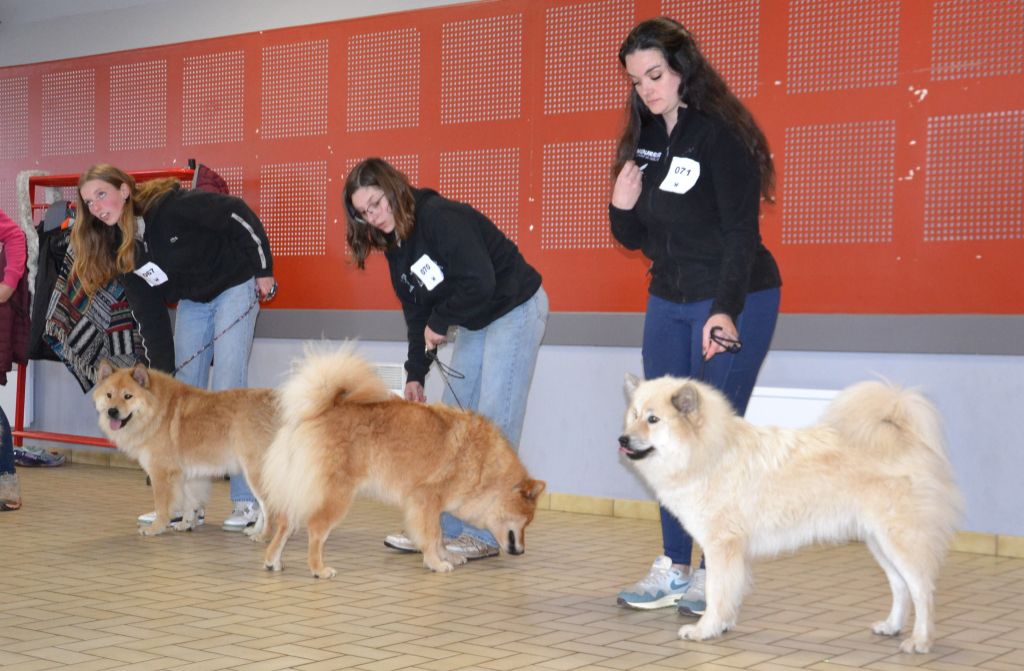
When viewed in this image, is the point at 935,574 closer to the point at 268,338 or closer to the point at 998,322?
the point at 998,322

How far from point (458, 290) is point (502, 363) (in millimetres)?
396

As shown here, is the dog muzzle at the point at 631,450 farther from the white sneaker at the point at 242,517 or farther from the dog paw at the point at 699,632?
the white sneaker at the point at 242,517

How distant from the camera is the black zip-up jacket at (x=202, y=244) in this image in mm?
5000

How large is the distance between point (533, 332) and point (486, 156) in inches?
79.0

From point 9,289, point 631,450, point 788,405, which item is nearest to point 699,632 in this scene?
point 631,450

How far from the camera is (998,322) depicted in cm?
471

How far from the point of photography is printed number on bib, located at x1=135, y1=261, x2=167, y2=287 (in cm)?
500

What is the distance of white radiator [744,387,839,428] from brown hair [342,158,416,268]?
1.88 metres

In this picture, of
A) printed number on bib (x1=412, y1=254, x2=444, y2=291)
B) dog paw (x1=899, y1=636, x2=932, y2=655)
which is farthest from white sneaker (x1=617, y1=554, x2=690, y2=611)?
printed number on bib (x1=412, y1=254, x2=444, y2=291)

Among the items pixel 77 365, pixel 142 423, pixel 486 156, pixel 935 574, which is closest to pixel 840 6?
pixel 486 156

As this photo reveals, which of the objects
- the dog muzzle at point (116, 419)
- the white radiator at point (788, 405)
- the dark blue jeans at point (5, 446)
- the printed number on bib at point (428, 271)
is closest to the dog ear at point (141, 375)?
the dog muzzle at point (116, 419)

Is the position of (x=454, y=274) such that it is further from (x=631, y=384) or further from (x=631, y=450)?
(x=631, y=450)

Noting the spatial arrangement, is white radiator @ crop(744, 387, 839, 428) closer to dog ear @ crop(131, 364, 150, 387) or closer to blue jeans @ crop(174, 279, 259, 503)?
blue jeans @ crop(174, 279, 259, 503)

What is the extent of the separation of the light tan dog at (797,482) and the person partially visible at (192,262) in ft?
8.22
